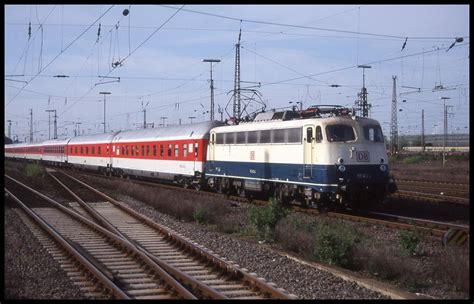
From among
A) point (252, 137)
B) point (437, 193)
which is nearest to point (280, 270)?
point (252, 137)

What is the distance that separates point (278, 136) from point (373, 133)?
11.5 feet

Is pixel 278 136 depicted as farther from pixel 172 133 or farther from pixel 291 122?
pixel 172 133

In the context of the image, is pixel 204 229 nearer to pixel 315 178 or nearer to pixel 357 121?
pixel 315 178

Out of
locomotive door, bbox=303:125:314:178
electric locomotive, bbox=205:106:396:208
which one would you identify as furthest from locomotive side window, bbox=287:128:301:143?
locomotive door, bbox=303:125:314:178

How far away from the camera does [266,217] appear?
16.6 meters

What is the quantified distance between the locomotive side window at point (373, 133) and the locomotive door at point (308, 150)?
5.85 ft

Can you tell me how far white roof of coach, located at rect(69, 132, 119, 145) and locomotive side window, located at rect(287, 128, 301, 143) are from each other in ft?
88.1

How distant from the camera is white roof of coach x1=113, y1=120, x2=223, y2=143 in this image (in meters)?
29.8

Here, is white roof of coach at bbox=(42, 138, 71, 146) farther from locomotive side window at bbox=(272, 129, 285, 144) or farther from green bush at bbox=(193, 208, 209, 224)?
green bush at bbox=(193, 208, 209, 224)

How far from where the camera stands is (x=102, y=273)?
11.0m

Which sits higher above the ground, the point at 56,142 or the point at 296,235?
the point at 56,142

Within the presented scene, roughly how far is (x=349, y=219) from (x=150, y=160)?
65.5 ft

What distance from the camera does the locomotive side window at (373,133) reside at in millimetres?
19844

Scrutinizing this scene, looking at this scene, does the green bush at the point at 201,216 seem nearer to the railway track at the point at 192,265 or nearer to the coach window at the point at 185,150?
the railway track at the point at 192,265
